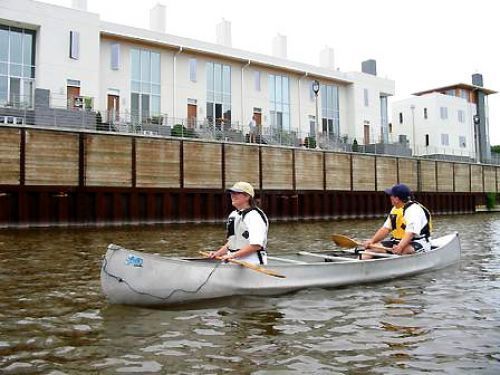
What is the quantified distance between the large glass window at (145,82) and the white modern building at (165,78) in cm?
6

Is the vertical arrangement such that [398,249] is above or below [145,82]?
below

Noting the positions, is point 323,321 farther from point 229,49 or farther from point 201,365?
point 229,49

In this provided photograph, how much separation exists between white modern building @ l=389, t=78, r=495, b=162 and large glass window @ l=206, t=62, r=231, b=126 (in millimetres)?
22974

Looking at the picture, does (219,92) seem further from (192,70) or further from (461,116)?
(461,116)

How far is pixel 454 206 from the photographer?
4253cm

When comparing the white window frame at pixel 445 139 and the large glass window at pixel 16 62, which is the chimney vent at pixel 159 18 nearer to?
the large glass window at pixel 16 62

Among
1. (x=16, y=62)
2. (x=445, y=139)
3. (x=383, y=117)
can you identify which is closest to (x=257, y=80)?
(x=383, y=117)

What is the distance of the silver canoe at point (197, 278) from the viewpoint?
287 inches

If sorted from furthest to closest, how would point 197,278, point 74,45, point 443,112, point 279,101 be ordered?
point 443,112, point 279,101, point 74,45, point 197,278

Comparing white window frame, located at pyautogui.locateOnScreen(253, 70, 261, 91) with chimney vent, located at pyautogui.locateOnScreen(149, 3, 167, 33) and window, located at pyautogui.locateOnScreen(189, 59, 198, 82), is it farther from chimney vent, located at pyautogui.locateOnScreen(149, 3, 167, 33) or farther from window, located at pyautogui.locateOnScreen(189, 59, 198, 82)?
chimney vent, located at pyautogui.locateOnScreen(149, 3, 167, 33)

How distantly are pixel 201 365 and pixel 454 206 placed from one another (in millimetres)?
41204

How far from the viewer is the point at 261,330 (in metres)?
6.50

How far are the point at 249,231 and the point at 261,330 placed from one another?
1.85m

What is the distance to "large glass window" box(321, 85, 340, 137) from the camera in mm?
43062
